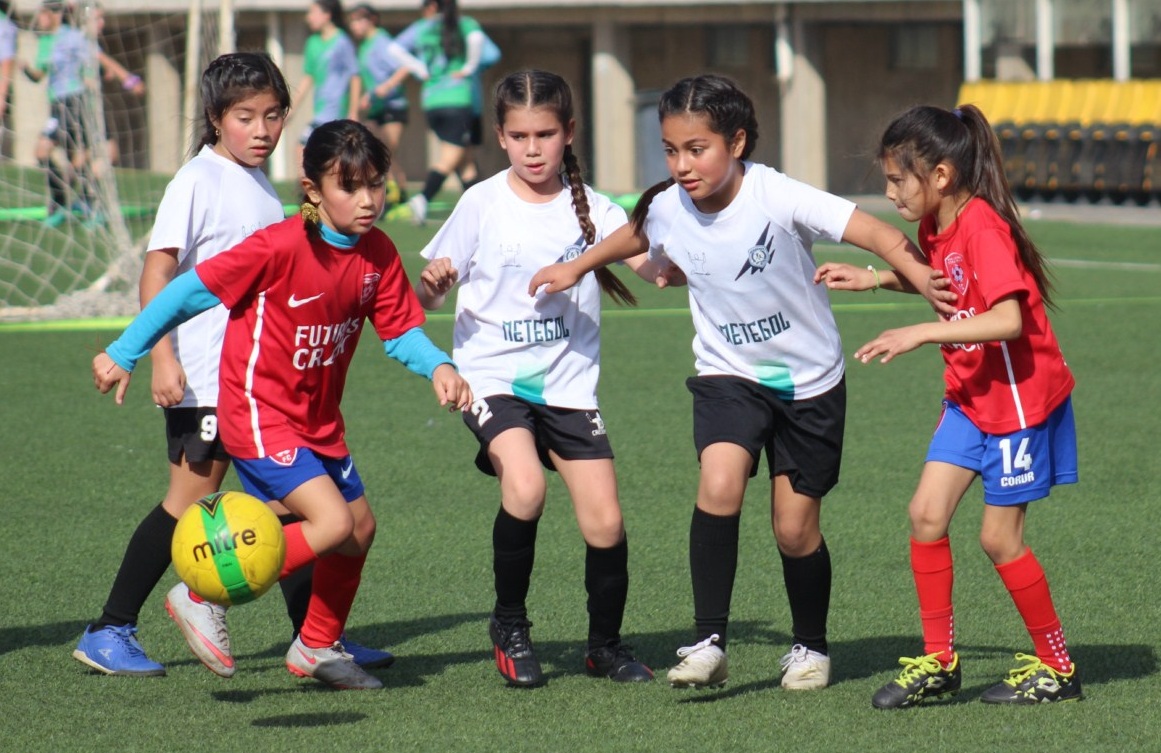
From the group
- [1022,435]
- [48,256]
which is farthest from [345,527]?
[48,256]

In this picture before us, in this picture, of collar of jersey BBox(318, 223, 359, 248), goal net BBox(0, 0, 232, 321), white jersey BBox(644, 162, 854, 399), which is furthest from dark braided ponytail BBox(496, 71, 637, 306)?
goal net BBox(0, 0, 232, 321)

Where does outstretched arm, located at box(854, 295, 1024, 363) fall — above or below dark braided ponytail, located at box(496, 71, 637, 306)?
below

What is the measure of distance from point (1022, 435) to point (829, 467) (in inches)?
22.4

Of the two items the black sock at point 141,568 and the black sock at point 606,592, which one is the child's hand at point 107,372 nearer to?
the black sock at point 141,568

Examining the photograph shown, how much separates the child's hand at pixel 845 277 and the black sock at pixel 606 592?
3.22 feet

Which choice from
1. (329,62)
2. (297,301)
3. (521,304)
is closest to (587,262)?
(521,304)

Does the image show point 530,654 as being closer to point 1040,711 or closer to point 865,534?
point 1040,711

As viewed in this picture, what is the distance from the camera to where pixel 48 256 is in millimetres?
14375

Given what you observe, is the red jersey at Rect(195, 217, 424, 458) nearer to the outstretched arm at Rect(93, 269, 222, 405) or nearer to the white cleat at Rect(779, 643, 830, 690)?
the outstretched arm at Rect(93, 269, 222, 405)

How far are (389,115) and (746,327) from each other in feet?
46.7

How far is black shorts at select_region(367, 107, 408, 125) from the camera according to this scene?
18375 mm

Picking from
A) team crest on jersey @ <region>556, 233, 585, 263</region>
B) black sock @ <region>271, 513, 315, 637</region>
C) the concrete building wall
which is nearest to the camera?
team crest on jersey @ <region>556, 233, 585, 263</region>

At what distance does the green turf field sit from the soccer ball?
14.3 inches

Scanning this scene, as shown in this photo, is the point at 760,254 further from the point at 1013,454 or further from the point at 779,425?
the point at 1013,454
